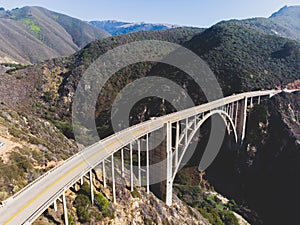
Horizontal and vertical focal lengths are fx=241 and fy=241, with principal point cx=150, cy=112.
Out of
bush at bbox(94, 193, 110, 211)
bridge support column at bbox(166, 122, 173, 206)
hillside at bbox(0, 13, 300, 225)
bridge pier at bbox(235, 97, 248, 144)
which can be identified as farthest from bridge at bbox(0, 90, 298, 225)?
hillside at bbox(0, 13, 300, 225)

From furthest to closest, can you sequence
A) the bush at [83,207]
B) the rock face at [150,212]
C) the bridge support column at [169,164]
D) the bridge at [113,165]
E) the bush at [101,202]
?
the bridge support column at [169,164] → the rock face at [150,212] → the bush at [101,202] → the bush at [83,207] → the bridge at [113,165]

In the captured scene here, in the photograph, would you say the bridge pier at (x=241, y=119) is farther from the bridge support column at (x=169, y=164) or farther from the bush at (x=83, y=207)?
the bush at (x=83, y=207)

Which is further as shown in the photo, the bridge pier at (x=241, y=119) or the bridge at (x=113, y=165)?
the bridge pier at (x=241, y=119)

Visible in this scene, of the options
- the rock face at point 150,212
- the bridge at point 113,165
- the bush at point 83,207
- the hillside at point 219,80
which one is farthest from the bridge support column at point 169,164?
the bush at point 83,207

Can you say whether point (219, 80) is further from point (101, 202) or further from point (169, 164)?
point (101, 202)

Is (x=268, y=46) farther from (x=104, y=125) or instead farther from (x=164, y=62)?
(x=104, y=125)

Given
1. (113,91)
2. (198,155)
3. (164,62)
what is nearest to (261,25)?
(164,62)

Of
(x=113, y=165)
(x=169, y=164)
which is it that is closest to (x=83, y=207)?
(x=113, y=165)

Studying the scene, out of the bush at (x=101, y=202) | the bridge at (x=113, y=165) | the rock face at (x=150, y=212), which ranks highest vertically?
the bridge at (x=113, y=165)

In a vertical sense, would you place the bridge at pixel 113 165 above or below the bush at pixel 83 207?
above

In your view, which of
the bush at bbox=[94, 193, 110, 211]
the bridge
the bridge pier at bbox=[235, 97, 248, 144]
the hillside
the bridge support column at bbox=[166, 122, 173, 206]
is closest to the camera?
the bridge

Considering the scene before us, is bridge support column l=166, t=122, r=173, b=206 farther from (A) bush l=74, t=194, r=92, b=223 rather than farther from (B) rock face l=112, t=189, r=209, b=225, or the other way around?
(A) bush l=74, t=194, r=92, b=223
